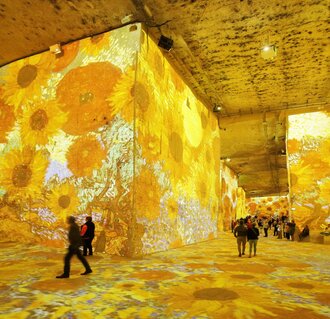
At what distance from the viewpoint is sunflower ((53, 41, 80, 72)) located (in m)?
8.84

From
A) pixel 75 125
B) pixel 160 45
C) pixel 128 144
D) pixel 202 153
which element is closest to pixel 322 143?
pixel 202 153

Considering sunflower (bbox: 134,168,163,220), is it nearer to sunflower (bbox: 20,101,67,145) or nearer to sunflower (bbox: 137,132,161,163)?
sunflower (bbox: 137,132,161,163)

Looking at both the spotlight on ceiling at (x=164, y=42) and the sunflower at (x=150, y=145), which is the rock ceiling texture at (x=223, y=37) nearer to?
the spotlight on ceiling at (x=164, y=42)

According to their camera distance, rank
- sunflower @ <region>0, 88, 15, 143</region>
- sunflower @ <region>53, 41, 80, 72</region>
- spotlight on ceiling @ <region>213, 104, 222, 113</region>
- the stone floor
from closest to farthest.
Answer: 1. the stone floor
2. sunflower @ <region>53, 41, 80, 72</region>
3. sunflower @ <region>0, 88, 15, 143</region>
4. spotlight on ceiling @ <region>213, 104, 222, 113</region>

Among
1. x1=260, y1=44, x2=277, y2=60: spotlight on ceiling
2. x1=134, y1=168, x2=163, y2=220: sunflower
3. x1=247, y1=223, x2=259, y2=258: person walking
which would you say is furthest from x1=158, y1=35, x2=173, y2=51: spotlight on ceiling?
x1=247, y1=223, x2=259, y2=258: person walking

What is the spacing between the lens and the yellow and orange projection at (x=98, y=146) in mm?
7422

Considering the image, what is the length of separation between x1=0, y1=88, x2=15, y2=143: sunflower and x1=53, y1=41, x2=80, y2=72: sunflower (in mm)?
2106

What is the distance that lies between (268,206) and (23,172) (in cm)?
2927

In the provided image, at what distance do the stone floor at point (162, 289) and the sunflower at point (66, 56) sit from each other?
5.58 metres

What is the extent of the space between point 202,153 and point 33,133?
657cm

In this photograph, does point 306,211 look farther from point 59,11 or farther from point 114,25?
point 59,11

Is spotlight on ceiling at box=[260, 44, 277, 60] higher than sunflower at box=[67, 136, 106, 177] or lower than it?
higher

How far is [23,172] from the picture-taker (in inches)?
344

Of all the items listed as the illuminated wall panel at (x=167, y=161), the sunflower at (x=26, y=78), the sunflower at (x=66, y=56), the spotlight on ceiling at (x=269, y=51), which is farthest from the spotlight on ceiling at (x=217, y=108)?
the sunflower at (x=26, y=78)
